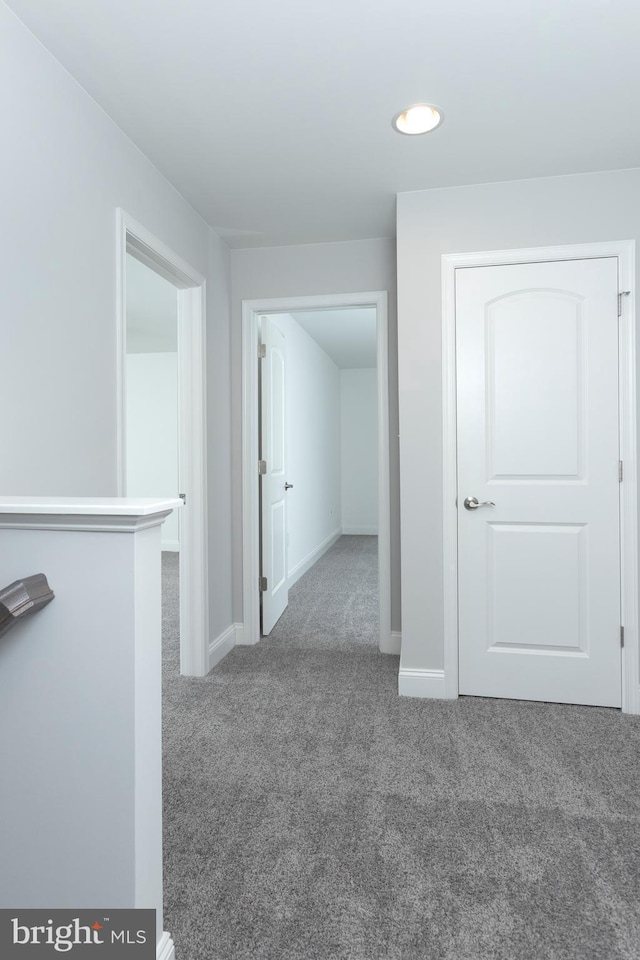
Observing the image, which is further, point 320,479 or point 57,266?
point 320,479

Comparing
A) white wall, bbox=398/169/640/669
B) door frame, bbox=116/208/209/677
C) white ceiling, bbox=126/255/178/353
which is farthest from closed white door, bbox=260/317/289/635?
white wall, bbox=398/169/640/669

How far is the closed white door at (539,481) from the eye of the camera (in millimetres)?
2545

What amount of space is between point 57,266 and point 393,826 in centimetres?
204

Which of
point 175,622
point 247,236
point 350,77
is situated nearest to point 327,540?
point 175,622

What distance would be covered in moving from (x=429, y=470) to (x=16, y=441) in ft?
5.84

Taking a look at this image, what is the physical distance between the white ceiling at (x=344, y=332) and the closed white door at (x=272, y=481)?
101cm

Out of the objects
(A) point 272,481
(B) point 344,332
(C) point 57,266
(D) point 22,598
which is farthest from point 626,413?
(B) point 344,332

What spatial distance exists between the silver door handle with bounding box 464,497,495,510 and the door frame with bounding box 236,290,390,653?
615mm

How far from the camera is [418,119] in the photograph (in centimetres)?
211

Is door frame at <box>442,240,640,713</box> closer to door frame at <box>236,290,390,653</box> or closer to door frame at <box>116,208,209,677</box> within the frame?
door frame at <box>236,290,390,653</box>

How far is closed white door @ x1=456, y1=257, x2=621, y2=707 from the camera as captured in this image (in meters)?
2.54

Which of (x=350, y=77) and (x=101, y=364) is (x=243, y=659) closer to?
(x=101, y=364)

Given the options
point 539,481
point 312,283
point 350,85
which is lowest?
point 539,481

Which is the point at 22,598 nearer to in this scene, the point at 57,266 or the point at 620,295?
the point at 57,266
